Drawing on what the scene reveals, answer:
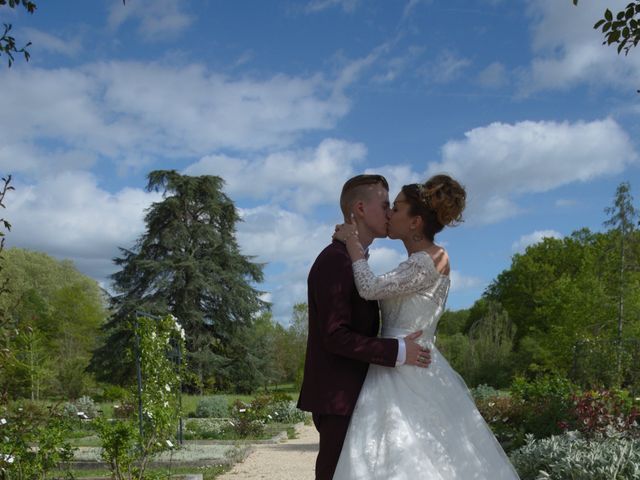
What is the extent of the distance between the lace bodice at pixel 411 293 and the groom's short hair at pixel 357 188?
0.33m

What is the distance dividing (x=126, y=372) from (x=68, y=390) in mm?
4263

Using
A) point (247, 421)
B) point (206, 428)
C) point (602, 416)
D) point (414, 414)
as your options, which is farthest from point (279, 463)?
point (414, 414)

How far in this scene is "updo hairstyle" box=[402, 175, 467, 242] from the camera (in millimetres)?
3619

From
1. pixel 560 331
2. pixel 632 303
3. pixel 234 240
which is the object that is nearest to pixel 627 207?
pixel 632 303

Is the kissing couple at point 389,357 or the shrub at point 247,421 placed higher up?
the kissing couple at point 389,357

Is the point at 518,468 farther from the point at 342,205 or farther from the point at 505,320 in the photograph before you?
the point at 505,320

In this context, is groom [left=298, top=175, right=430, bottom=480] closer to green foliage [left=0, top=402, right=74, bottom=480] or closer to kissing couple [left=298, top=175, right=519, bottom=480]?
kissing couple [left=298, top=175, right=519, bottom=480]

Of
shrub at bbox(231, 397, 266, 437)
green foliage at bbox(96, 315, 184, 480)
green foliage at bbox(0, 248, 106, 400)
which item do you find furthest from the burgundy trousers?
green foliage at bbox(0, 248, 106, 400)

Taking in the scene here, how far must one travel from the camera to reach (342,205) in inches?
147

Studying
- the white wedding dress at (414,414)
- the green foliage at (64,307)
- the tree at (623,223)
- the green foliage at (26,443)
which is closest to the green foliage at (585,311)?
the tree at (623,223)

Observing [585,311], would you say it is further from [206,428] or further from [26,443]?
[26,443]

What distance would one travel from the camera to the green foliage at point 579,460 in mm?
5754

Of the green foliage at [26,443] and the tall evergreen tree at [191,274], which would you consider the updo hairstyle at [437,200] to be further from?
the tall evergreen tree at [191,274]

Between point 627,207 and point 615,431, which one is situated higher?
point 627,207
